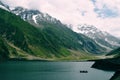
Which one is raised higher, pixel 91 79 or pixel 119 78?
pixel 119 78

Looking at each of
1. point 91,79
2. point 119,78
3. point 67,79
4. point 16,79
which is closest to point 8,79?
point 16,79

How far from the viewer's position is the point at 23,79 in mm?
184625

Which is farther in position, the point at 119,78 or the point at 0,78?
the point at 0,78

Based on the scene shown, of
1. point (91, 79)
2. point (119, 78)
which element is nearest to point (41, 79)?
point (91, 79)

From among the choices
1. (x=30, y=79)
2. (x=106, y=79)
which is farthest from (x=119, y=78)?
(x=30, y=79)

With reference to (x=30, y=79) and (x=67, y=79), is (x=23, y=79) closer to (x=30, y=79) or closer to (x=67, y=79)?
(x=30, y=79)

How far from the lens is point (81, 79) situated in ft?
625

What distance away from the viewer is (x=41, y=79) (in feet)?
614

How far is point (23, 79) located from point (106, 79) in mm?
50027

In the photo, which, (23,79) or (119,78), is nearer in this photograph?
(119,78)

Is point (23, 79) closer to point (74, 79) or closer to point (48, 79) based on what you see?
point (48, 79)

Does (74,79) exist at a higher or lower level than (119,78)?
lower

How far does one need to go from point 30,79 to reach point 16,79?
355 inches

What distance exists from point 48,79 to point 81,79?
67.9 ft
